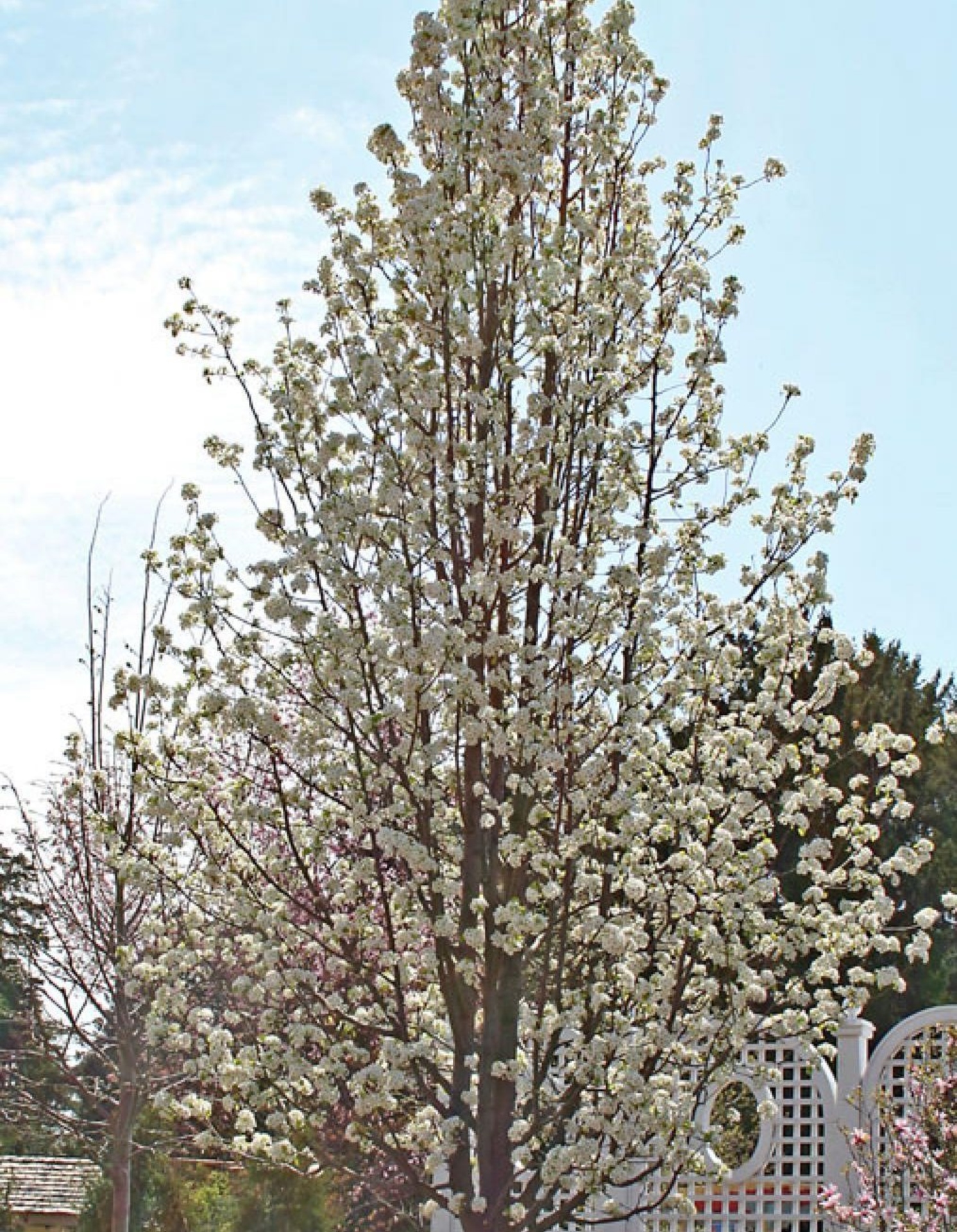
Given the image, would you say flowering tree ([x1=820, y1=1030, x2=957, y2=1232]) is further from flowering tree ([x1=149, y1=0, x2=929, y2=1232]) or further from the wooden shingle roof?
the wooden shingle roof

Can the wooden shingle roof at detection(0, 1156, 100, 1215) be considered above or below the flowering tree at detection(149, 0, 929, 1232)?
below

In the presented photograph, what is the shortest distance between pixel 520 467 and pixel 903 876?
10844 mm

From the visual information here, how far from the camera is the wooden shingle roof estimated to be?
14711mm

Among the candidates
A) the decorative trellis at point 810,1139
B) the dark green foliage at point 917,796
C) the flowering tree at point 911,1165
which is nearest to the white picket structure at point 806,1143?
the decorative trellis at point 810,1139

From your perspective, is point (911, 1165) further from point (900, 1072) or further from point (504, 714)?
point (504, 714)

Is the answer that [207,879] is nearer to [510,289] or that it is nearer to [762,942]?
[762,942]

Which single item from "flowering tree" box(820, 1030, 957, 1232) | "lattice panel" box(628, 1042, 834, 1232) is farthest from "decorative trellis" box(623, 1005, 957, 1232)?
"flowering tree" box(820, 1030, 957, 1232)

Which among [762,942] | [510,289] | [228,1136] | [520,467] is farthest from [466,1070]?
[228,1136]

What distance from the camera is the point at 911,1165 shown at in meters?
6.82

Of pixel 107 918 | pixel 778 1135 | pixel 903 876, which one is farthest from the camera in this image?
pixel 903 876

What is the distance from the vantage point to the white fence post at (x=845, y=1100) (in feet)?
24.2

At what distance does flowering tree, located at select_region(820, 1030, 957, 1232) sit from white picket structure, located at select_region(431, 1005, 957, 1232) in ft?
0.36

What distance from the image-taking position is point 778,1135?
7.55 m

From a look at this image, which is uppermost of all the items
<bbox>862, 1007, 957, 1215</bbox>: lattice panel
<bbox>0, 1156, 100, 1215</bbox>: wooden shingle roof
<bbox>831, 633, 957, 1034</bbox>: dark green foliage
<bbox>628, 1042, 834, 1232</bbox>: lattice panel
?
<bbox>831, 633, 957, 1034</bbox>: dark green foliage
